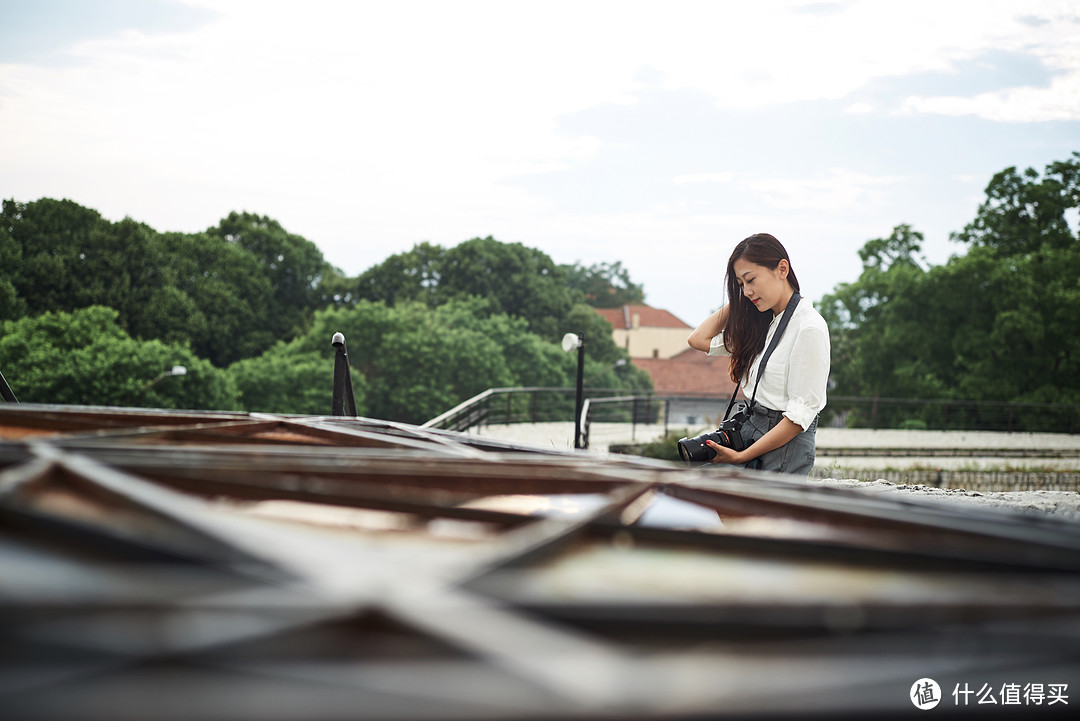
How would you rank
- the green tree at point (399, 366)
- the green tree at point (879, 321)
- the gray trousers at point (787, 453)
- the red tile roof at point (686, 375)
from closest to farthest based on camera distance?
1. the gray trousers at point (787, 453)
2. the green tree at point (879, 321)
3. the green tree at point (399, 366)
4. the red tile roof at point (686, 375)

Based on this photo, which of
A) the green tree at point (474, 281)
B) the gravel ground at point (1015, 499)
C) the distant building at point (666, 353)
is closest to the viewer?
the gravel ground at point (1015, 499)

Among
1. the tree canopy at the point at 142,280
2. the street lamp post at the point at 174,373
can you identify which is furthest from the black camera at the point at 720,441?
the tree canopy at the point at 142,280

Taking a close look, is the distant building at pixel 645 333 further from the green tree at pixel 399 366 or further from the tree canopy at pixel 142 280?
the tree canopy at pixel 142 280

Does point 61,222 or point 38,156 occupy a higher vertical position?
point 38,156

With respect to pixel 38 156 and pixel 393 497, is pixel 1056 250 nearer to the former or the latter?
pixel 393 497

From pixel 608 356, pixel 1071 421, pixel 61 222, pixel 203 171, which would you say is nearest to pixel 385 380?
pixel 608 356

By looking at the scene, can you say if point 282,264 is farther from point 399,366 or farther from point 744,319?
point 744,319

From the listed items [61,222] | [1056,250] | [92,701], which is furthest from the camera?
[61,222]

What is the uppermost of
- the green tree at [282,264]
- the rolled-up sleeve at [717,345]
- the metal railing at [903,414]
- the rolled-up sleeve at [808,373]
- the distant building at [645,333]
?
the green tree at [282,264]

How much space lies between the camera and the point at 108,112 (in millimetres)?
52719

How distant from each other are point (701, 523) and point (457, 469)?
57 centimetres

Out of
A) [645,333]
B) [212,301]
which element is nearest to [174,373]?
[212,301]

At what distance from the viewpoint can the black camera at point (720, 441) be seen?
2643 millimetres

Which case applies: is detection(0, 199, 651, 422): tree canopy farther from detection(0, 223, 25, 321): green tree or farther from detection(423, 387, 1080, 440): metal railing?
detection(423, 387, 1080, 440): metal railing
